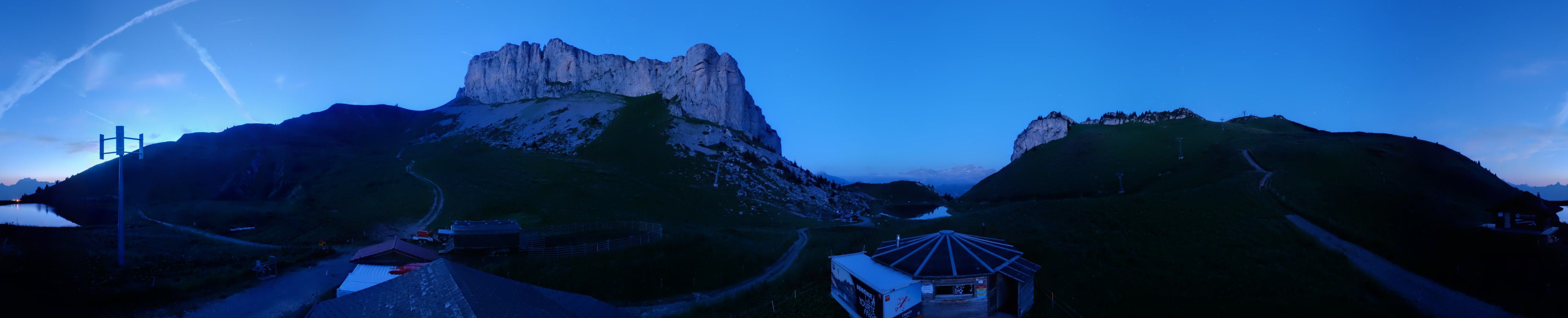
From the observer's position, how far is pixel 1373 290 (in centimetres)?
2005

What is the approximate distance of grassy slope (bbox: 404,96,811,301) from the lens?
94.6ft

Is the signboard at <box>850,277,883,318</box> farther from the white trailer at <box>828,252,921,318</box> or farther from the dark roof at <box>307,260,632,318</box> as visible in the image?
the dark roof at <box>307,260,632,318</box>

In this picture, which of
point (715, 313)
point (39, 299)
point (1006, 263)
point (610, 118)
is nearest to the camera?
point (39, 299)

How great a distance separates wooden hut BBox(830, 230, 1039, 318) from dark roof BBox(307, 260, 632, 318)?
9.32 metres

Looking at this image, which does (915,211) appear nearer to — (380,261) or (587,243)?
(587,243)

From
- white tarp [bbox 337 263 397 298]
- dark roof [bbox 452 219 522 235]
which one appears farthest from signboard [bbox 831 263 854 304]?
dark roof [bbox 452 219 522 235]

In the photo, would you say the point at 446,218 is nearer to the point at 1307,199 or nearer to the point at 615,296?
the point at 615,296

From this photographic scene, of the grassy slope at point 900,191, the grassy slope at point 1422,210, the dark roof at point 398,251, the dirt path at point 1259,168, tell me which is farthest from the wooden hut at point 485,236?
the grassy slope at point 900,191

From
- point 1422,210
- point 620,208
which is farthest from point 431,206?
point 1422,210

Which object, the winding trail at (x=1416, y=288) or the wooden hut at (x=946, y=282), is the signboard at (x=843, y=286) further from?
the winding trail at (x=1416, y=288)

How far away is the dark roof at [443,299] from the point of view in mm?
9523

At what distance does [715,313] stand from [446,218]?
1318 inches

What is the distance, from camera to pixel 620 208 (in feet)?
172

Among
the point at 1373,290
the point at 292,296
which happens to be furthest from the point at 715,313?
the point at 1373,290
